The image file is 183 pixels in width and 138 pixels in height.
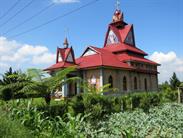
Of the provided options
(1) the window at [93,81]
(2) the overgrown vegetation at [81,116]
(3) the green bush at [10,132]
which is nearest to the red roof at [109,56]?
(1) the window at [93,81]

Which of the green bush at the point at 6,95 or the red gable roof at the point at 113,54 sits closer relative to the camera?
the green bush at the point at 6,95

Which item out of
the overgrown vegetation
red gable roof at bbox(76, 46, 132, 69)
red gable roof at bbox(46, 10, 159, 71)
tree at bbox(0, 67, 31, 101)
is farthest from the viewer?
red gable roof at bbox(46, 10, 159, 71)

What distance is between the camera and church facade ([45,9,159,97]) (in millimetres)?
27078

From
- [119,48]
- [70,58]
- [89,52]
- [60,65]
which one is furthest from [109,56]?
[60,65]

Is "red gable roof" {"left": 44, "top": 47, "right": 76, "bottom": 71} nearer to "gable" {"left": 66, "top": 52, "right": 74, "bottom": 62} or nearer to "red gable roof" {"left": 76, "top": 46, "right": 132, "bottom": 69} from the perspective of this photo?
"gable" {"left": 66, "top": 52, "right": 74, "bottom": 62}

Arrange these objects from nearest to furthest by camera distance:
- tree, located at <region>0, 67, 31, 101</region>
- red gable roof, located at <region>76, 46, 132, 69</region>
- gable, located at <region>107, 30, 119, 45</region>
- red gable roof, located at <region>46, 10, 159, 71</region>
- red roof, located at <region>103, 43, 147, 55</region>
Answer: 1. tree, located at <region>0, 67, 31, 101</region>
2. red gable roof, located at <region>76, 46, 132, 69</region>
3. red gable roof, located at <region>46, 10, 159, 71</region>
4. red roof, located at <region>103, 43, 147, 55</region>
5. gable, located at <region>107, 30, 119, 45</region>

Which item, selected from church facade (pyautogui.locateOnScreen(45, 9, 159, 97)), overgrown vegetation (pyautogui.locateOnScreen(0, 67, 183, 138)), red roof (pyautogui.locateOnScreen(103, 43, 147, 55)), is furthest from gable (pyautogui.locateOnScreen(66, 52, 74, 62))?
overgrown vegetation (pyautogui.locateOnScreen(0, 67, 183, 138))

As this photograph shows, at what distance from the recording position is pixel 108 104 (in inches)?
443

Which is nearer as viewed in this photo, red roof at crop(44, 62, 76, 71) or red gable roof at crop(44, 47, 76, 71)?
red roof at crop(44, 62, 76, 71)

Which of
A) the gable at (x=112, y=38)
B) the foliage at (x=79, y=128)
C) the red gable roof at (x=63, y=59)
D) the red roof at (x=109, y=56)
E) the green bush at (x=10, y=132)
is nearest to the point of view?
the green bush at (x=10, y=132)

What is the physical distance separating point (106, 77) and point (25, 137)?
2128 centimetres

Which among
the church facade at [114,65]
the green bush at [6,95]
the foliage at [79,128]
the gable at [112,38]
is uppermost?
the gable at [112,38]

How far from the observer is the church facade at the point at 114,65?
2708 cm

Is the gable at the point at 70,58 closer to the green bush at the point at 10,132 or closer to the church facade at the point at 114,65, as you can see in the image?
the church facade at the point at 114,65
